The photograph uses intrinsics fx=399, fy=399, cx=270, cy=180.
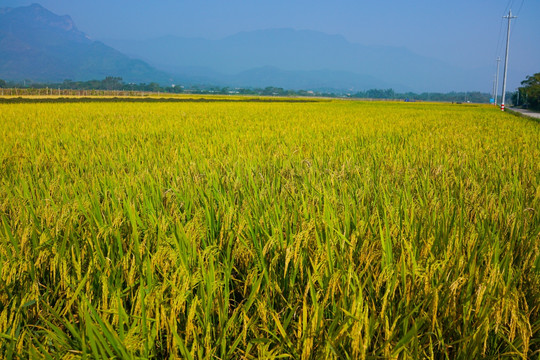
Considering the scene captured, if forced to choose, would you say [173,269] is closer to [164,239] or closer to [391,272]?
[164,239]

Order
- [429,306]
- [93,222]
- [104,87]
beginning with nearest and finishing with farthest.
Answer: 1. [429,306]
2. [93,222]
3. [104,87]

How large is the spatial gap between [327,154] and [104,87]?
124765mm

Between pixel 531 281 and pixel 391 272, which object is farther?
pixel 531 281

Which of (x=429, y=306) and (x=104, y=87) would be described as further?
(x=104, y=87)

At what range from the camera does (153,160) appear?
3650 mm

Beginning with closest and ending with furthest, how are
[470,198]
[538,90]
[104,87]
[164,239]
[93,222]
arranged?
[164,239], [93,222], [470,198], [538,90], [104,87]

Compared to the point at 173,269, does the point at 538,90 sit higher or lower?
higher

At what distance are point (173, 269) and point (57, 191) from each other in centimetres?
150

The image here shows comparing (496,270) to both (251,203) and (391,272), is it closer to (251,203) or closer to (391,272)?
(391,272)

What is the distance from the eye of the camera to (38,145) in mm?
4801

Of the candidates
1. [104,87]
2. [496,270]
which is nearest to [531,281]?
[496,270]

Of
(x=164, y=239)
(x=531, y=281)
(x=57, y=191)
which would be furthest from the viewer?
(x=57, y=191)

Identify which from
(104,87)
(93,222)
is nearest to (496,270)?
(93,222)

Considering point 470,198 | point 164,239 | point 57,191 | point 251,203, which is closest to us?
point 164,239
